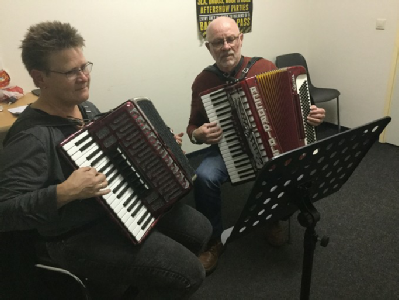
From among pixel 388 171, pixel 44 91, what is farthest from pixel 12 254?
pixel 388 171

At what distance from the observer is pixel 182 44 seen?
8.57 feet

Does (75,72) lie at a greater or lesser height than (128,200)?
greater

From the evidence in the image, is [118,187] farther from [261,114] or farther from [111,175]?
[261,114]

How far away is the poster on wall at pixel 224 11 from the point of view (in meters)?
2.60

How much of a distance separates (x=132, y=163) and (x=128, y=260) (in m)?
0.33

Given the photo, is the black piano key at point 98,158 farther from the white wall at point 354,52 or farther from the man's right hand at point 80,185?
the white wall at point 354,52

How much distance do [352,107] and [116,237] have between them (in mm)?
2688

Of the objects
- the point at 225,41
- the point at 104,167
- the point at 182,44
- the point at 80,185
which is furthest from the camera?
the point at 182,44

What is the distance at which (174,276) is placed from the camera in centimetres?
117

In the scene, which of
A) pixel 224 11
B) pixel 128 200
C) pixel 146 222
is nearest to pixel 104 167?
pixel 128 200

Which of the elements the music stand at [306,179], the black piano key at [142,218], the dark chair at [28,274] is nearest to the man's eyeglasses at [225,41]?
the music stand at [306,179]

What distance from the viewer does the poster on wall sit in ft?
8.53

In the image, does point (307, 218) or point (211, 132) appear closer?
point (307, 218)

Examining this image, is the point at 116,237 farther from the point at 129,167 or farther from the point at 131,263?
the point at 129,167
